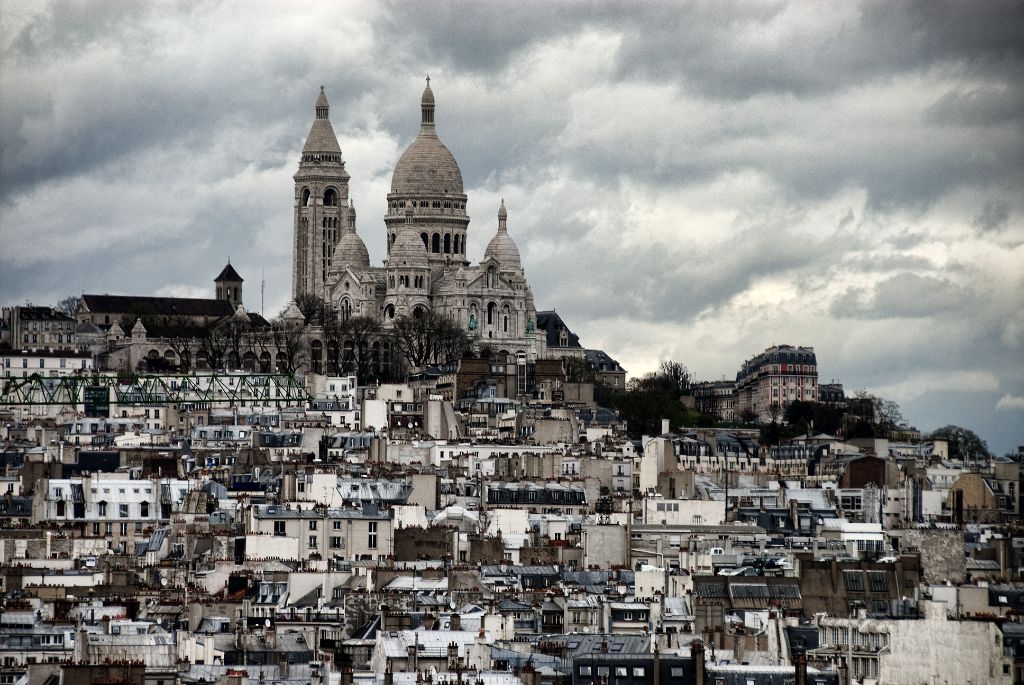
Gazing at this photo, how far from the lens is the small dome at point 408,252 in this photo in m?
188

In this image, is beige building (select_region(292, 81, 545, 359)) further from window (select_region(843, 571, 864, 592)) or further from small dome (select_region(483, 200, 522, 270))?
window (select_region(843, 571, 864, 592))

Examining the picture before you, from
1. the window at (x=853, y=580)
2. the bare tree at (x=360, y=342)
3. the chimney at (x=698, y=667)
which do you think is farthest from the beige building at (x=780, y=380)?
the chimney at (x=698, y=667)

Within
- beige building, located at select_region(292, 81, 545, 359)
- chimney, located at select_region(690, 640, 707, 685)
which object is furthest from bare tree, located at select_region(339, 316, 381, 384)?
chimney, located at select_region(690, 640, 707, 685)

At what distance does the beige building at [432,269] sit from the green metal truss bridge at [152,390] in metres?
39.2

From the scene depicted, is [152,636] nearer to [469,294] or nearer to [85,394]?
Result: [85,394]

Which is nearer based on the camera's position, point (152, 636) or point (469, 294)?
point (152, 636)

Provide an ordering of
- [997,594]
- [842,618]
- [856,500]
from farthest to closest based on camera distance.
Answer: [856,500]
[997,594]
[842,618]

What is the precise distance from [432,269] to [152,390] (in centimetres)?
5844

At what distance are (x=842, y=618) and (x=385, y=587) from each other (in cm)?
1126

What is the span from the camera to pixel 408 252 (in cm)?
18762

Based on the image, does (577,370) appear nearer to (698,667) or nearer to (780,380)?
(780,380)

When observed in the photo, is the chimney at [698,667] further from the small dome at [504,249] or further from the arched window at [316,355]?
the small dome at [504,249]

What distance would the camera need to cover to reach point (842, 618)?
54.8 m

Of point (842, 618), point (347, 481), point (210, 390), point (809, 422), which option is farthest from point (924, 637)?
point (809, 422)
